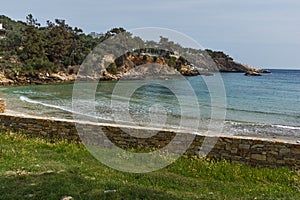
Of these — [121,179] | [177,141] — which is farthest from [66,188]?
[177,141]

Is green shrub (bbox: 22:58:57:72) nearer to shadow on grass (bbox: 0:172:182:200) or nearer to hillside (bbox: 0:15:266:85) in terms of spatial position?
hillside (bbox: 0:15:266:85)

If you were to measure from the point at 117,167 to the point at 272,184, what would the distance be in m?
3.29

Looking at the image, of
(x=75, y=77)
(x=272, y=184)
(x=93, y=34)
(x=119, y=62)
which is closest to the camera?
(x=272, y=184)

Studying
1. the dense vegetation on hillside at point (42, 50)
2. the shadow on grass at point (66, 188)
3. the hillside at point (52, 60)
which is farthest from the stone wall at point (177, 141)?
the dense vegetation on hillside at point (42, 50)

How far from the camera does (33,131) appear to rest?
9.44m

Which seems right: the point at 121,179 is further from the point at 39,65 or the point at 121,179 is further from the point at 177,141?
the point at 39,65

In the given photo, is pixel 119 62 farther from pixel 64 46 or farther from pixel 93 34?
pixel 93 34

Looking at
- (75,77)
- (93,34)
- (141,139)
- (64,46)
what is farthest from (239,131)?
(93,34)

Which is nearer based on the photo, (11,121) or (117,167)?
(117,167)

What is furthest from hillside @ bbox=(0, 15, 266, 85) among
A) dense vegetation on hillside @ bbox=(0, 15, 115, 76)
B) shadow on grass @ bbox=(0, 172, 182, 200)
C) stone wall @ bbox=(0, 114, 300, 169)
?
shadow on grass @ bbox=(0, 172, 182, 200)

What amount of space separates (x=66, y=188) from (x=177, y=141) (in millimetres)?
3641

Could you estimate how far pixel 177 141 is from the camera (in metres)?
8.11

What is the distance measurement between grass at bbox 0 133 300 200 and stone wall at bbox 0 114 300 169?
1.16 feet

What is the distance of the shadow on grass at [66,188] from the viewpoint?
4891mm
